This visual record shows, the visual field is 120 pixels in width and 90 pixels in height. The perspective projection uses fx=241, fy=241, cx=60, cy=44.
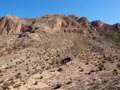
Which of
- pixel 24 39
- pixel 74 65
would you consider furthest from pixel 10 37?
pixel 74 65

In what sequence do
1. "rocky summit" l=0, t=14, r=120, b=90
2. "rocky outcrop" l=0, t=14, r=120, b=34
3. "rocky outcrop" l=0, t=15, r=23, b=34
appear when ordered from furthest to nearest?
"rocky outcrop" l=0, t=15, r=23, b=34 → "rocky outcrop" l=0, t=14, r=120, b=34 → "rocky summit" l=0, t=14, r=120, b=90

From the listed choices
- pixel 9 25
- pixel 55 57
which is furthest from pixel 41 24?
pixel 55 57

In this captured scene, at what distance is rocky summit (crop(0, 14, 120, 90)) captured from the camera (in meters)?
31.6

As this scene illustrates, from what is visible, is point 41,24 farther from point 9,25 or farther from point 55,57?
point 55,57

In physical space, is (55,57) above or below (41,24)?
below

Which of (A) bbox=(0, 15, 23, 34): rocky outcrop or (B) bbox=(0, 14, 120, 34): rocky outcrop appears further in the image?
(A) bbox=(0, 15, 23, 34): rocky outcrop

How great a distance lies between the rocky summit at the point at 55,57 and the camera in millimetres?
31562

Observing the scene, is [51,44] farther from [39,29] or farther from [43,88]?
[43,88]

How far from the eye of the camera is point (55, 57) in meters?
54.9

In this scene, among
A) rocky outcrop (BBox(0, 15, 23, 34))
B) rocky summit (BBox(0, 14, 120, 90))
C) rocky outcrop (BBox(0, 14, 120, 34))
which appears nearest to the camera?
rocky summit (BBox(0, 14, 120, 90))

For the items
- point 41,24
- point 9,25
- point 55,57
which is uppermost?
point 9,25

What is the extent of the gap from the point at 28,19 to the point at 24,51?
146 ft

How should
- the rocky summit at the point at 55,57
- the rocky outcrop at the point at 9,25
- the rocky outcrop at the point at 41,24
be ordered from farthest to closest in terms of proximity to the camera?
the rocky outcrop at the point at 9,25 → the rocky outcrop at the point at 41,24 → the rocky summit at the point at 55,57

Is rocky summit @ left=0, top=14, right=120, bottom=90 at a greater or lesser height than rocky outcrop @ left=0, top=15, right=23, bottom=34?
lesser
